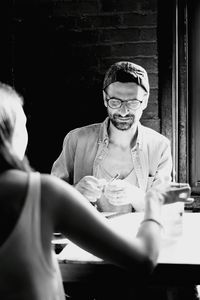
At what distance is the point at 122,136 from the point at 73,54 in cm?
94

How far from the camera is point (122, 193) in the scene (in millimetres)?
2594

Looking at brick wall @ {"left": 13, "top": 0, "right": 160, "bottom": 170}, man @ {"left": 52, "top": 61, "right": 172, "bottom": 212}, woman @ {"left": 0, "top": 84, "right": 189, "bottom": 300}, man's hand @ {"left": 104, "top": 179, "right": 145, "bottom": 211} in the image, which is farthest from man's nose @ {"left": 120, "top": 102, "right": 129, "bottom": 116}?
woman @ {"left": 0, "top": 84, "right": 189, "bottom": 300}

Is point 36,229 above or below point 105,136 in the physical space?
above

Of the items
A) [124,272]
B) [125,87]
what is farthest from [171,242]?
[125,87]

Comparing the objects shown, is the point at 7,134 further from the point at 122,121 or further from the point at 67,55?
the point at 67,55

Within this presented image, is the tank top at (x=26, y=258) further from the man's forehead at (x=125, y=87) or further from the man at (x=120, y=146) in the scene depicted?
the man's forehead at (x=125, y=87)

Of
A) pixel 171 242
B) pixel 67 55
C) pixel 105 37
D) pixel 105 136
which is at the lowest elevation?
pixel 171 242

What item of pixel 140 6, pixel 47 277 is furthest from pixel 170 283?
pixel 140 6

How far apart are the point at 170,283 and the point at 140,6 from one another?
8.00 ft

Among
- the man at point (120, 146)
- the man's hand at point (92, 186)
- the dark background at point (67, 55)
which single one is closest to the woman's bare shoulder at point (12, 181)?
the man's hand at point (92, 186)

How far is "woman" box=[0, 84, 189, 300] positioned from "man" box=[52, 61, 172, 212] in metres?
1.59

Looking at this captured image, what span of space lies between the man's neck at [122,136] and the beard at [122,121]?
36 millimetres

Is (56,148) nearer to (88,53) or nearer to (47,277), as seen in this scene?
(88,53)

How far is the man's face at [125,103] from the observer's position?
116 inches
